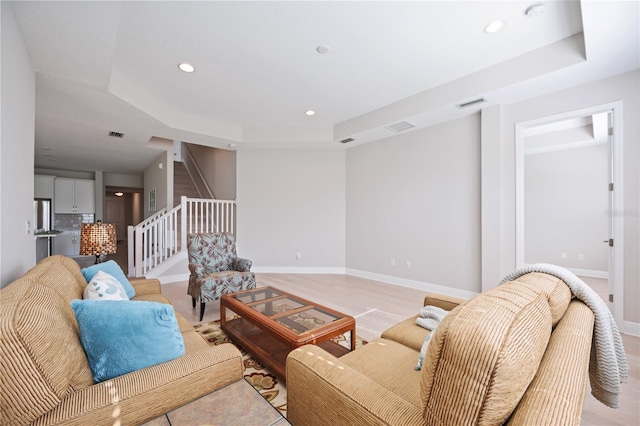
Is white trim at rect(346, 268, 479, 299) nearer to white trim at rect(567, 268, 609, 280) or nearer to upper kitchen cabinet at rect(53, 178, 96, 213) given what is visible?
white trim at rect(567, 268, 609, 280)

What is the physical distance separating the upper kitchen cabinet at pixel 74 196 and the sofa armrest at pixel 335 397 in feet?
31.1

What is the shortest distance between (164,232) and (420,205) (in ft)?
15.4

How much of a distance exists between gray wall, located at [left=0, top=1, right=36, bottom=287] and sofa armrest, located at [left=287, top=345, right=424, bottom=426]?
1.87 metres

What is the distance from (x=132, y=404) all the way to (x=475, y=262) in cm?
403

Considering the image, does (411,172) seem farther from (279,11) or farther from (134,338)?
(134,338)

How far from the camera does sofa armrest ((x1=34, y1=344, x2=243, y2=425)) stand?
87cm

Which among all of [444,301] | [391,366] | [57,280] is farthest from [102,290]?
[444,301]

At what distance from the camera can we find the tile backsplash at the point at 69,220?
7.55 meters

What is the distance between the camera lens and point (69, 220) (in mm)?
7750

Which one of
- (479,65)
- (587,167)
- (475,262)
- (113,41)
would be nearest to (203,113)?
(113,41)

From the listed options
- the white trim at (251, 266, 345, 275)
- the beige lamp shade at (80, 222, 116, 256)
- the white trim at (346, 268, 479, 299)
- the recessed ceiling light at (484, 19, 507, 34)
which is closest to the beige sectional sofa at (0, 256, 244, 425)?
the beige lamp shade at (80, 222, 116, 256)

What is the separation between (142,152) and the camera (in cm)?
605

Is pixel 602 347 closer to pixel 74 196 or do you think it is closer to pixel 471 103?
pixel 471 103

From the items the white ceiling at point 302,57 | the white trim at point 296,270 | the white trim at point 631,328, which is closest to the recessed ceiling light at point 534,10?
the white ceiling at point 302,57
